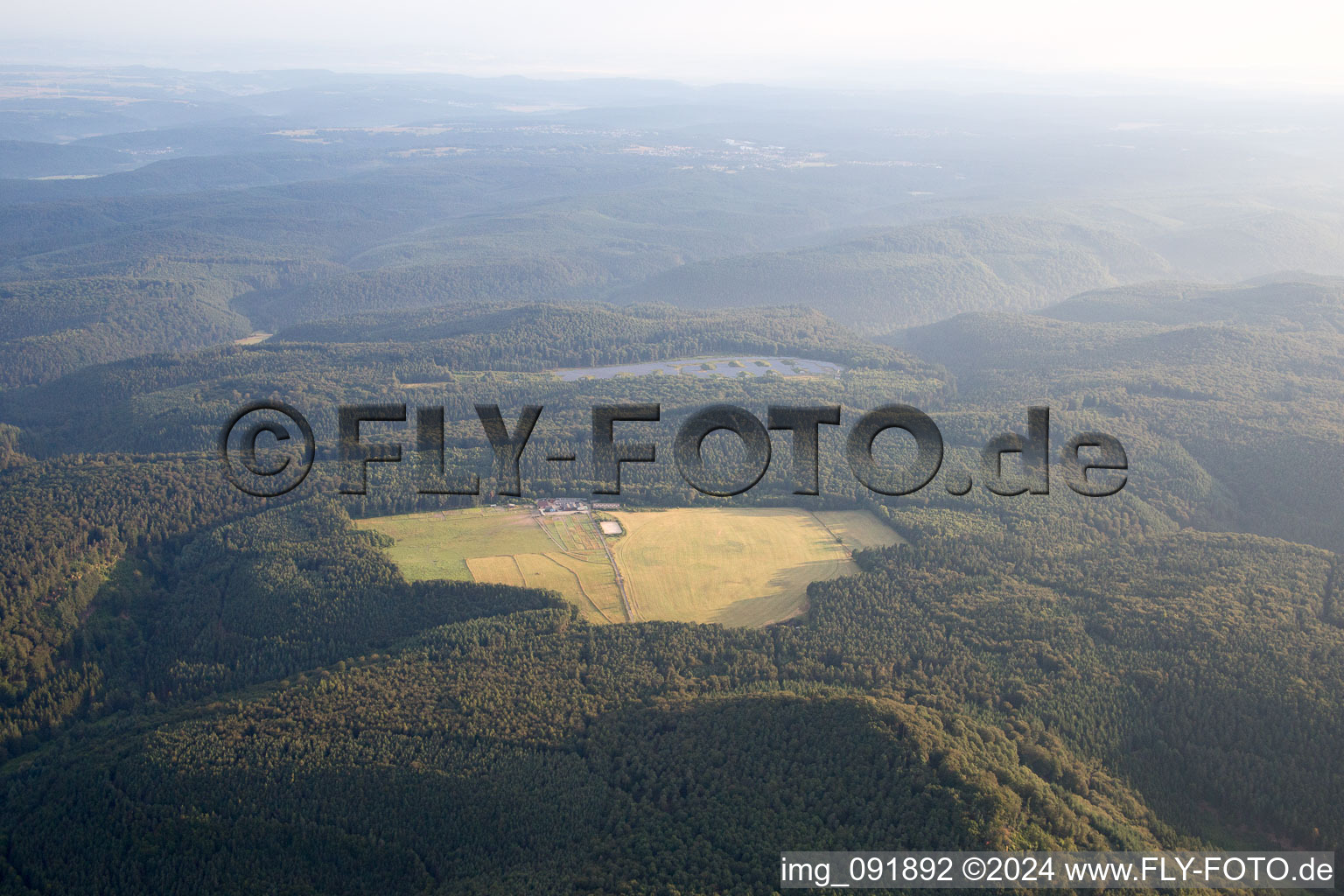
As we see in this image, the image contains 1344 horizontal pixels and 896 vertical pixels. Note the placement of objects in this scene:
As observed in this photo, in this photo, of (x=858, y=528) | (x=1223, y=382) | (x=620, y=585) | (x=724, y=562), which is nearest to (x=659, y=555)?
(x=724, y=562)

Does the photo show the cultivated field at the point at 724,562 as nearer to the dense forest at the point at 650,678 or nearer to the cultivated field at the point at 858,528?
the cultivated field at the point at 858,528

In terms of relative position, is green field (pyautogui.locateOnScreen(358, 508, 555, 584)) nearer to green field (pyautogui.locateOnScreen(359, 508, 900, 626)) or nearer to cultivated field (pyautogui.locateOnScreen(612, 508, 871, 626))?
green field (pyautogui.locateOnScreen(359, 508, 900, 626))

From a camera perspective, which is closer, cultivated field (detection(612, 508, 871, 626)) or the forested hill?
cultivated field (detection(612, 508, 871, 626))

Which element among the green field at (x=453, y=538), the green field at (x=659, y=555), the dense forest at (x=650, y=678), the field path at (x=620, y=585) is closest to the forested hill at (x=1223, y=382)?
the dense forest at (x=650, y=678)

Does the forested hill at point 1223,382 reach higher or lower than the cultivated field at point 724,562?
higher

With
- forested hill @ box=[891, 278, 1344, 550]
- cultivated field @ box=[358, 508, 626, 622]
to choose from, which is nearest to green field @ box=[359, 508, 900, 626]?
cultivated field @ box=[358, 508, 626, 622]

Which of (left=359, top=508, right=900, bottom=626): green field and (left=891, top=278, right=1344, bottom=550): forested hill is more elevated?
(left=891, top=278, right=1344, bottom=550): forested hill

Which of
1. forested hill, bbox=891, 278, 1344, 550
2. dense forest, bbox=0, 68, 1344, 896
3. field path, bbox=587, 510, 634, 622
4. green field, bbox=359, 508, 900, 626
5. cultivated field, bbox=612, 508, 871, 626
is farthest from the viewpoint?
forested hill, bbox=891, 278, 1344, 550
